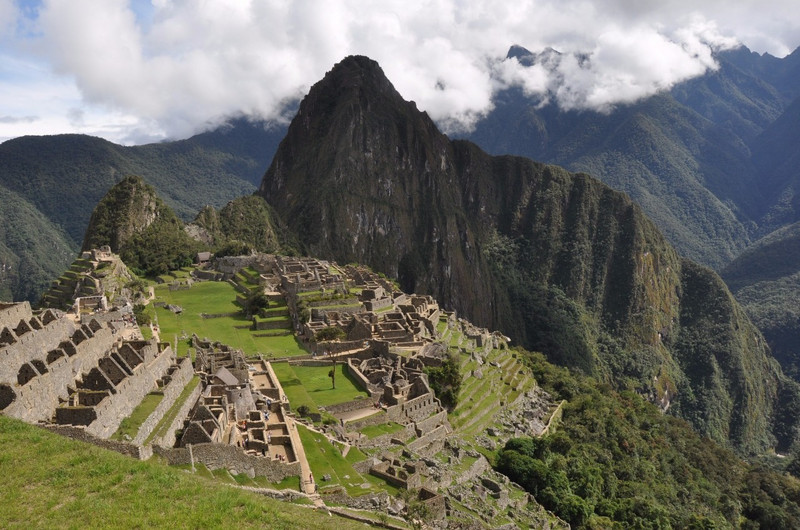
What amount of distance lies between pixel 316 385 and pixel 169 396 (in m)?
15.6

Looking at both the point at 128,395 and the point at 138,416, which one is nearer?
the point at 138,416

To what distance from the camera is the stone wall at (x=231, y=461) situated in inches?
902

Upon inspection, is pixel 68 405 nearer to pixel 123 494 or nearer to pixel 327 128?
pixel 123 494

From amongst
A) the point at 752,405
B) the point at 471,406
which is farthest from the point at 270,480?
the point at 752,405

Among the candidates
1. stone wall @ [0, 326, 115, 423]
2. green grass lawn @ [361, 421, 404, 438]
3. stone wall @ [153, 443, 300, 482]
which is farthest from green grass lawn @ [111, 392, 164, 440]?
green grass lawn @ [361, 421, 404, 438]

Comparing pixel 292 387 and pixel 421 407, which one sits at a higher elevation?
pixel 292 387

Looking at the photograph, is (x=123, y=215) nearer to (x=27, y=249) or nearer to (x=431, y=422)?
(x=27, y=249)

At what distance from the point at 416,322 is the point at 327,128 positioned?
14498 cm

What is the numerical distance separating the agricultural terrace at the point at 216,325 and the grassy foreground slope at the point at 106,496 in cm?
2345

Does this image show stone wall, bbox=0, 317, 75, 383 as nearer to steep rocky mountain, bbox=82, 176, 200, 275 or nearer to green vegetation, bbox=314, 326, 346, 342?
green vegetation, bbox=314, 326, 346, 342

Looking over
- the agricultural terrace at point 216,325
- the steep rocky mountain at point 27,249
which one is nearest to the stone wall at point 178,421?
the agricultural terrace at point 216,325

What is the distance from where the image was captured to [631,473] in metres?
59.1

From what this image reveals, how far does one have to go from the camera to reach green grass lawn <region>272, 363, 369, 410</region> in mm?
39438

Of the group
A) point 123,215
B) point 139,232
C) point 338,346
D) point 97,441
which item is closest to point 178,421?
point 97,441
